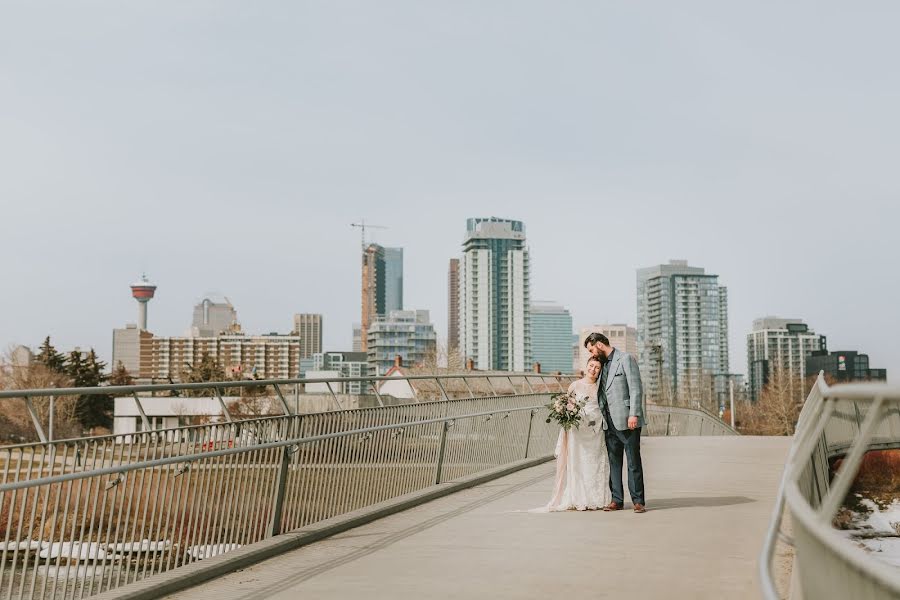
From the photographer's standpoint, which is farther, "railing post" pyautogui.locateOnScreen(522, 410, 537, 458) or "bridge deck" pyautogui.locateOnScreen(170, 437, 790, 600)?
"railing post" pyautogui.locateOnScreen(522, 410, 537, 458)

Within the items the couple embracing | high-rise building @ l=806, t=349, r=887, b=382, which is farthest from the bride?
high-rise building @ l=806, t=349, r=887, b=382

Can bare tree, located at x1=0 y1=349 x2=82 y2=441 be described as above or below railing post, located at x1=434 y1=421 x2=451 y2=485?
above

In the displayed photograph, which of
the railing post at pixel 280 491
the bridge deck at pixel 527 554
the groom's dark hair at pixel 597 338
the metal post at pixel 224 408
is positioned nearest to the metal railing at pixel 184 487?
the railing post at pixel 280 491

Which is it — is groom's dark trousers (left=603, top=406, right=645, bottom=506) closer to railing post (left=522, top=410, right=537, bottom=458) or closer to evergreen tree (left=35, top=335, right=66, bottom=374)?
railing post (left=522, top=410, right=537, bottom=458)

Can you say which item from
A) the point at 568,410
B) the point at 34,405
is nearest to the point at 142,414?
the point at 34,405

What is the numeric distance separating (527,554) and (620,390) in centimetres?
333

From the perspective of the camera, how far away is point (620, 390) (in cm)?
1234

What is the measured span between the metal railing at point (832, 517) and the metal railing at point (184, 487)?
A: 4800mm

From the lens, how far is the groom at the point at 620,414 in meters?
12.1

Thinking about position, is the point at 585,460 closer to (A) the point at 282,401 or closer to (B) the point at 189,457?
(A) the point at 282,401

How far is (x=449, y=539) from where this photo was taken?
34.1 feet

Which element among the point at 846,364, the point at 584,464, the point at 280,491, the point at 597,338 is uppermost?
the point at 846,364

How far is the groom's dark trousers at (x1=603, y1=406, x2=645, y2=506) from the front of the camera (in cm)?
1215

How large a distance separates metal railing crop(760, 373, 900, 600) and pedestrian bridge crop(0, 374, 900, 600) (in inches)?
0.5
